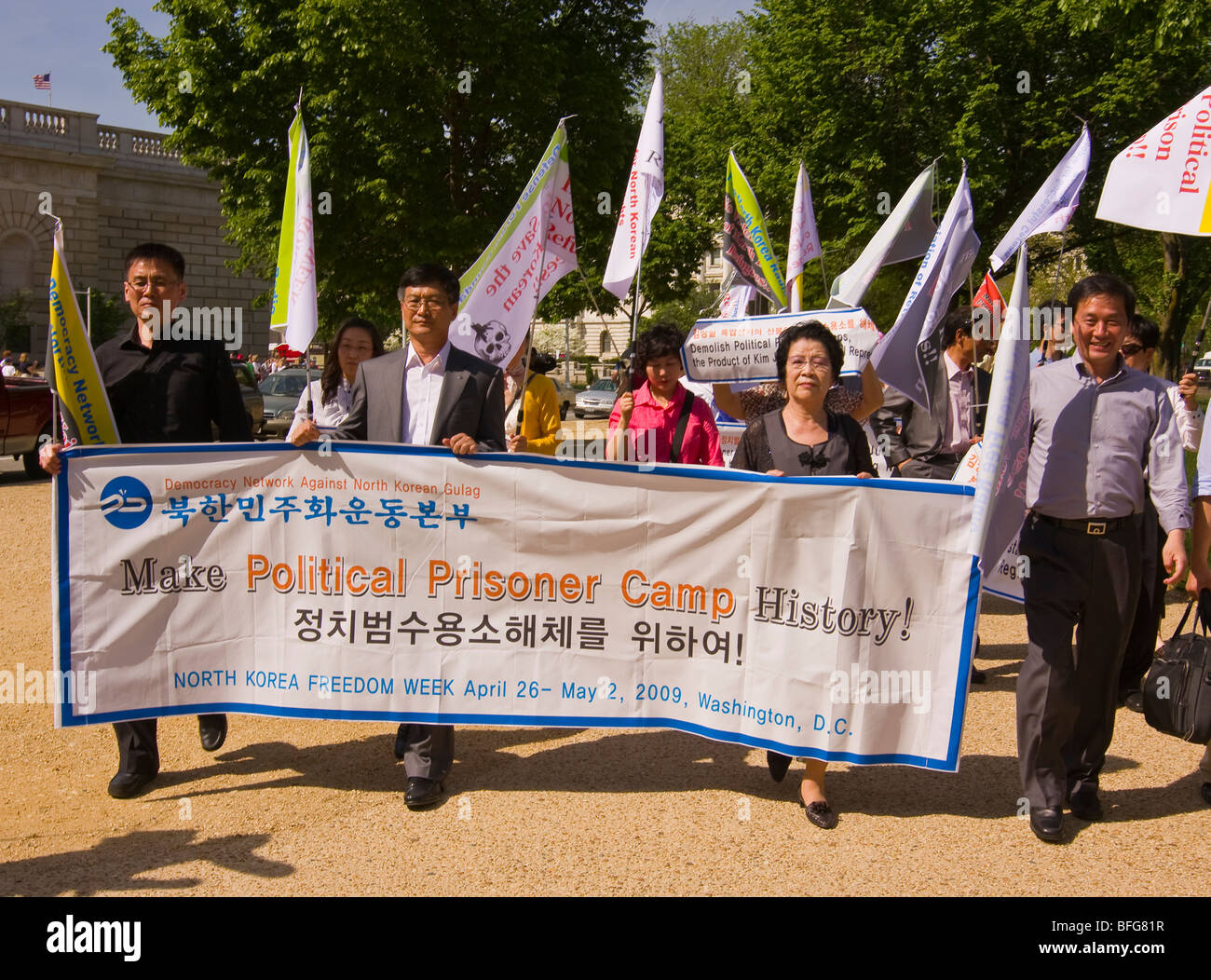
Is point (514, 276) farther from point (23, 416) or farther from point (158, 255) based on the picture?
point (23, 416)

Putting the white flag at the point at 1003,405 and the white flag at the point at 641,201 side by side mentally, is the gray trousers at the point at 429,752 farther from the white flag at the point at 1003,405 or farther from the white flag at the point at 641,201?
the white flag at the point at 641,201

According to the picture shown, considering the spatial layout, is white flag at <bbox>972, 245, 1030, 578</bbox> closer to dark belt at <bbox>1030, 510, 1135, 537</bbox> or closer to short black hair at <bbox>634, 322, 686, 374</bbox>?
dark belt at <bbox>1030, 510, 1135, 537</bbox>

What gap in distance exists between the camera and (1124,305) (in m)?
4.71

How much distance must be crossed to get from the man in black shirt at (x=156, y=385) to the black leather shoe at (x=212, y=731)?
14.1 inches

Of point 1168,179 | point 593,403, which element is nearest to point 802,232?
point 1168,179

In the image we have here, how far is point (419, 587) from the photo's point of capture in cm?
503

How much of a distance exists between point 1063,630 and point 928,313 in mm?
2149

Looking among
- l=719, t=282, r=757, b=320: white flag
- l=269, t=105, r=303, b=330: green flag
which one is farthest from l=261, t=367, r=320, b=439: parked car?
l=269, t=105, r=303, b=330: green flag

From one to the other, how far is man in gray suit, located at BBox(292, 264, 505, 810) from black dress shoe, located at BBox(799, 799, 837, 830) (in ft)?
5.19

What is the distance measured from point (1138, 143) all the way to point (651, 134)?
370 cm

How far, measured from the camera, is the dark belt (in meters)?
4.71

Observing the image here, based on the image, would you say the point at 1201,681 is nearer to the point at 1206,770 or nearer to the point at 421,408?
the point at 1206,770

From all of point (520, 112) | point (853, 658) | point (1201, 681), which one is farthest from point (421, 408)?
point (520, 112)

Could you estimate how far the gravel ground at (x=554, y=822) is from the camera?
414 cm
